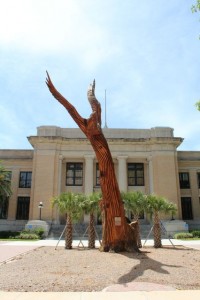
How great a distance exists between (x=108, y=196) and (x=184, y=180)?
26.9m

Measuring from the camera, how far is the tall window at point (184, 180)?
38.6 metres

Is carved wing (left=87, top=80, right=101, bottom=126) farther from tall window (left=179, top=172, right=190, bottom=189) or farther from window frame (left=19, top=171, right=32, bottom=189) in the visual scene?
tall window (left=179, top=172, right=190, bottom=189)

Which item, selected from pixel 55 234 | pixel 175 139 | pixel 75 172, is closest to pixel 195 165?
pixel 175 139

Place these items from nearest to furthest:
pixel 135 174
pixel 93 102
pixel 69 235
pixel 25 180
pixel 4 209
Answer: pixel 93 102 < pixel 69 235 < pixel 4 209 < pixel 135 174 < pixel 25 180

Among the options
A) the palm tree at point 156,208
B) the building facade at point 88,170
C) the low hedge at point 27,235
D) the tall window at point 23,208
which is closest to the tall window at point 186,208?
the building facade at point 88,170

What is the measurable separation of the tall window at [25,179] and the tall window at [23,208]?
171cm

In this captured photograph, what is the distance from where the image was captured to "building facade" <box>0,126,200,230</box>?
34.9 metres

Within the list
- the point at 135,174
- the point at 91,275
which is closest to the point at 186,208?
the point at 135,174

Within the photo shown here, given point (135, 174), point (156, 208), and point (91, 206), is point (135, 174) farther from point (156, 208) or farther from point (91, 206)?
point (91, 206)

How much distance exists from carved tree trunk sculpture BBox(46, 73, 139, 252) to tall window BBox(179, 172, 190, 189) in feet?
84.3

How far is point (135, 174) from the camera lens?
37.7 m

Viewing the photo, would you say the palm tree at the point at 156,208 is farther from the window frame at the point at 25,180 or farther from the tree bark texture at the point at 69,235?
the window frame at the point at 25,180

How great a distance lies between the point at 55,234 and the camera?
99.6ft

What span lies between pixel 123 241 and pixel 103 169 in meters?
3.52
